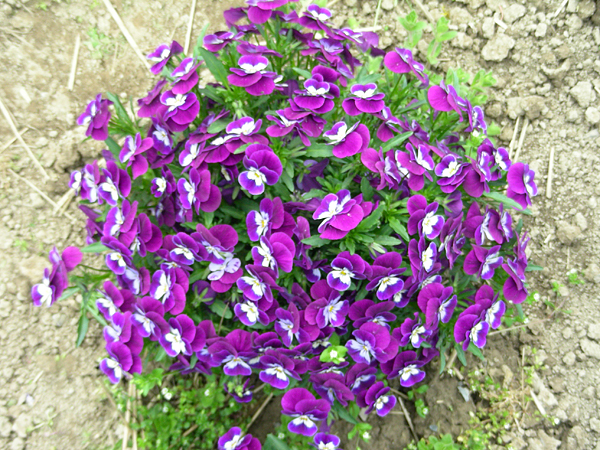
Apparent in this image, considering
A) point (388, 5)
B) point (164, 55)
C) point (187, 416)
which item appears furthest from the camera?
point (388, 5)

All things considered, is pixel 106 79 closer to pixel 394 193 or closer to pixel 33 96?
pixel 33 96

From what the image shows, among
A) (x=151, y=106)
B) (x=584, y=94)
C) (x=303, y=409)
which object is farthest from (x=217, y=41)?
(x=584, y=94)

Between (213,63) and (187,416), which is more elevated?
(213,63)

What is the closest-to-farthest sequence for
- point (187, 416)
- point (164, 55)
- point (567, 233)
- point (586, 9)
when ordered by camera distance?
1. point (164, 55)
2. point (187, 416)
3. point (567, 233)
4. point (586, 9)

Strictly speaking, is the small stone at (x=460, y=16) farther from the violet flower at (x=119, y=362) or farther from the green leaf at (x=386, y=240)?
the violet flower at (x=119, y=362)

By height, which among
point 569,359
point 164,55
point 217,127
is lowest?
point 569,359

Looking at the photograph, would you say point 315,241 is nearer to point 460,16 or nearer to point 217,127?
point 217,127
